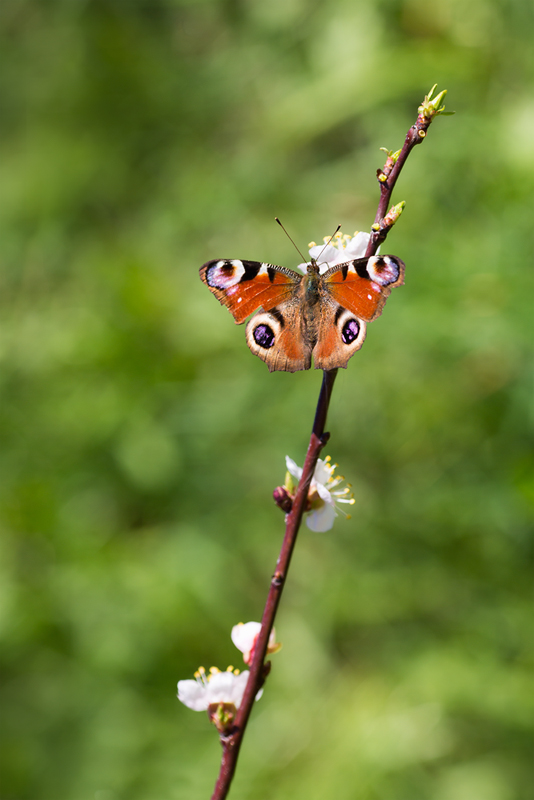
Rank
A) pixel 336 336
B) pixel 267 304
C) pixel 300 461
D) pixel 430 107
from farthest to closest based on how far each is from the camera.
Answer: pixel 300 461, pixel 267 304, pixel 336 336, pixel 430 107

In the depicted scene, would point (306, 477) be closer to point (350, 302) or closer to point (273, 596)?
point (273, 596)

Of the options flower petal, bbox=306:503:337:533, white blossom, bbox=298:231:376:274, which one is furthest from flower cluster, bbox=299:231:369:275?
flower petal, bbox=306:503:337:533

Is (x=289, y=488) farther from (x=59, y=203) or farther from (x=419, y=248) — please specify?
(x=59, y=203)

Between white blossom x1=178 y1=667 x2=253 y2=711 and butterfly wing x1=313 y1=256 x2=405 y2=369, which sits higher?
butterfly wing x1=313 y1=256 x2=405 y2=369

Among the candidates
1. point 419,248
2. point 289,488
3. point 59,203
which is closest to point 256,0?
point 59,203

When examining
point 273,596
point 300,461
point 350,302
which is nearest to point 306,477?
point 273,596

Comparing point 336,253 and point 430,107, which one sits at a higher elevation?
point 336,253

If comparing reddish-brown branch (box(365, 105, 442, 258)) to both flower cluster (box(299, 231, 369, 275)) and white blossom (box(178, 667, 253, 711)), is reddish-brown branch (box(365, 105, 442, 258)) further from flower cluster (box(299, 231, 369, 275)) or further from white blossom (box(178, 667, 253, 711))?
white blossom (box(178, 667, 253, 711))
